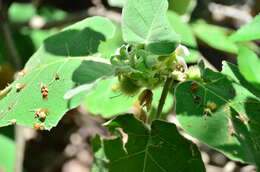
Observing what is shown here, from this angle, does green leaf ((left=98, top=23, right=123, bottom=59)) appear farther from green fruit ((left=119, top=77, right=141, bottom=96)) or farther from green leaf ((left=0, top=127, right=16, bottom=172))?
green leaf ((left=0, top=127, right=16, bottom=172))

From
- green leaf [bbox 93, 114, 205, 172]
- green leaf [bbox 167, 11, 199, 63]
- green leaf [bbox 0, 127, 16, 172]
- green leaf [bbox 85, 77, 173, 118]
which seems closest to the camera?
green leaf [bbox 93, 114, 205, 172]

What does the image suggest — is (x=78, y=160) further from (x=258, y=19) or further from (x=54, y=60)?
(x=258, y=19)

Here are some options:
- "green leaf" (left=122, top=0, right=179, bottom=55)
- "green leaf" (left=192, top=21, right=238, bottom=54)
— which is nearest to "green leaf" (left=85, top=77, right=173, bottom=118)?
"green leaf" (left=122, top=0, right=179, bottom=55)

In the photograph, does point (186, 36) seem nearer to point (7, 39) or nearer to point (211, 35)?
point (211, 35)

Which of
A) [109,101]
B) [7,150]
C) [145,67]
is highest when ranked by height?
[145,67]

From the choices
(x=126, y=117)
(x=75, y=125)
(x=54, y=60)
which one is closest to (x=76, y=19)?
(x=75, y=125)

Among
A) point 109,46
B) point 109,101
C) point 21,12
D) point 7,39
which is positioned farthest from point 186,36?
point 21,12
